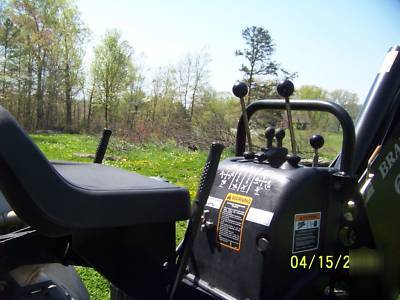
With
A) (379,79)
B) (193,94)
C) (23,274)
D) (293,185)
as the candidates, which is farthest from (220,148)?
(193,94)

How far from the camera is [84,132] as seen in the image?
27.2m

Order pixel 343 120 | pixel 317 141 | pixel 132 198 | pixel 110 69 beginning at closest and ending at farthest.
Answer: pixel 132 198 → pixel 343 120 → pixel 317 141 → pixel 110 69

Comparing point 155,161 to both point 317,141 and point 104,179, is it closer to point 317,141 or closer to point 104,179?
point 317,141

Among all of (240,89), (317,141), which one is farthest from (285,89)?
(317,141)

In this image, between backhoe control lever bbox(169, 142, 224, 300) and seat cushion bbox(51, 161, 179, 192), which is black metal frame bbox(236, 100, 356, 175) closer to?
backhoe control lever bbox(169, 142, 224, 300)

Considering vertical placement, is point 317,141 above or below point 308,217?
above

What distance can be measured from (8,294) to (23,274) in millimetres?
73

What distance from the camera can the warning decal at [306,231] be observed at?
166 cm

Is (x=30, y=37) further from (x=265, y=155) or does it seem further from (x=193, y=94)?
(x=265, y=155)

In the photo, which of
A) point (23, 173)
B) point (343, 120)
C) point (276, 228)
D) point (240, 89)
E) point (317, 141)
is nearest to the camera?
point (23, 173)

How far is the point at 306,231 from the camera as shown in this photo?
5.53 feet
